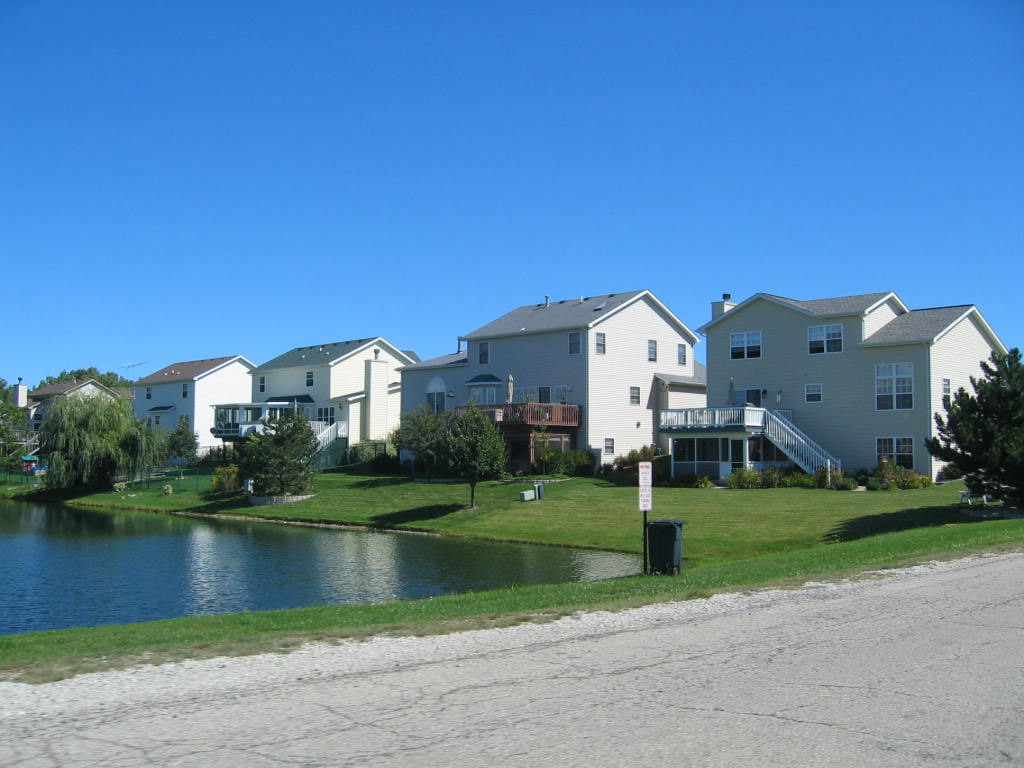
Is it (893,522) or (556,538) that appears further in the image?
(556,538)

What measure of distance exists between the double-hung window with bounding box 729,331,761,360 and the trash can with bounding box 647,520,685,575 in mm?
27773

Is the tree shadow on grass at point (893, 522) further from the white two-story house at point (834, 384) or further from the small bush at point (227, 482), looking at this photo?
the small bush at point (227, 482)

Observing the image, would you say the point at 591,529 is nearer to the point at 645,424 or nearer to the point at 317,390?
the point at 645,424

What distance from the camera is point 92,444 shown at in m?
55.3

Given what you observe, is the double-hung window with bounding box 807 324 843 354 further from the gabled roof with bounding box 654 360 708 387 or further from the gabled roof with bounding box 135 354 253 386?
the gabled roof with bounding box 135 354 253 386

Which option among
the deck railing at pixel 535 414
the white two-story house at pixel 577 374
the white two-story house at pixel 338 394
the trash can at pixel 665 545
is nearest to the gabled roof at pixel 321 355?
the white two-story house at pixel 338 394

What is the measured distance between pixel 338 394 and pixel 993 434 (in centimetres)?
4692

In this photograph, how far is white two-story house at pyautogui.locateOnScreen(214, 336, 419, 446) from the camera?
6341 cm

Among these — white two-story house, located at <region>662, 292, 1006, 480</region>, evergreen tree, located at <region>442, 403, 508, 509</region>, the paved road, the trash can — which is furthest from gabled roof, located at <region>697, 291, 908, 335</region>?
the paved road

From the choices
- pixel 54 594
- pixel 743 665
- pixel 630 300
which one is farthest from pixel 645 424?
pixel 743 665

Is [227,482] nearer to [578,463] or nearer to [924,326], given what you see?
[578,463]

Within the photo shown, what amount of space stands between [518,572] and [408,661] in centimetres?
1548

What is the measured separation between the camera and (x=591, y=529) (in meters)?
32.9

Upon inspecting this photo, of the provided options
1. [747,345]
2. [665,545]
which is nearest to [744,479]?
[747,345]
